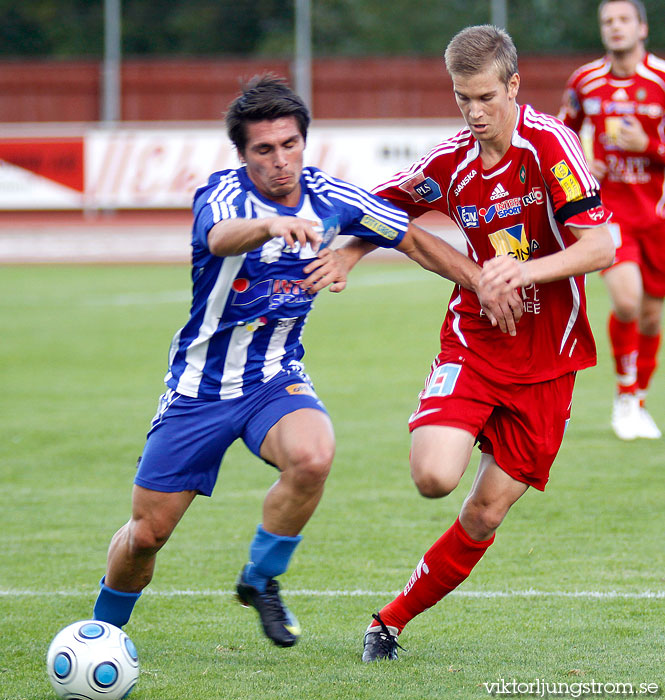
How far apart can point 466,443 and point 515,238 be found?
76 centimetres

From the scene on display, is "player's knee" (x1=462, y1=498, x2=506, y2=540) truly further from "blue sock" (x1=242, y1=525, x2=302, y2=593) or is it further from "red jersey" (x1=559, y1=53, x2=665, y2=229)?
"red jersey" (x1=559, y1=53, x2=665, y2=229)

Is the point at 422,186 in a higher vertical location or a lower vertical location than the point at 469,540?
higher

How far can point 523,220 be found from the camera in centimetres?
418

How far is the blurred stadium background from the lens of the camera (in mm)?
24266

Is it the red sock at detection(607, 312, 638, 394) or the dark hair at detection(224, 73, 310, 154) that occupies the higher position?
the dark hair at detection(224, 73, 310, 154)

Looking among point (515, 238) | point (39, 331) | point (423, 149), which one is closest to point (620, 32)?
point (515, 238)

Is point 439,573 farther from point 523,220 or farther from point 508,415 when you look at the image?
point 523,220

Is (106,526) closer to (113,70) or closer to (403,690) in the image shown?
(403,690)

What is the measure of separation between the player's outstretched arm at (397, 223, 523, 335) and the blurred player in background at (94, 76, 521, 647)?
1cm

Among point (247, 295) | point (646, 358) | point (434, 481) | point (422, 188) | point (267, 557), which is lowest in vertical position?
point (646, 358)

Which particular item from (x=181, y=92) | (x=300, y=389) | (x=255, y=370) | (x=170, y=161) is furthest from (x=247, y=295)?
(x=181, y=92)

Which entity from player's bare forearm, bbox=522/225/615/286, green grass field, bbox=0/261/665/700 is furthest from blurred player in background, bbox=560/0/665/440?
player's bare forearm, bbox=522/225/615/286

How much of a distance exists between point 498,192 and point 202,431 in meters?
1.31

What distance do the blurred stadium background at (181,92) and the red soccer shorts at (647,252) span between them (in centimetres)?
1531
